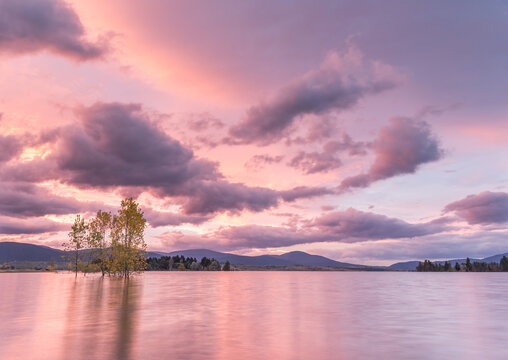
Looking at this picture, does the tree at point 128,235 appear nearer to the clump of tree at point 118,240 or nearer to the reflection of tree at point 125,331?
the clump of tree at point 118,240

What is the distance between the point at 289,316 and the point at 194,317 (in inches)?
341

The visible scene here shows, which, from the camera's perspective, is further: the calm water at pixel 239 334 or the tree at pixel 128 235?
the tree at pixel 128 235

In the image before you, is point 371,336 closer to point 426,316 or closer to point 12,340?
point 426,316

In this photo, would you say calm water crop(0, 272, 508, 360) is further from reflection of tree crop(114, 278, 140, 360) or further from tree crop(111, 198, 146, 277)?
tree crop(111, 198, 146, 277)

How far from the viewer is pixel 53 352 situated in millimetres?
18359

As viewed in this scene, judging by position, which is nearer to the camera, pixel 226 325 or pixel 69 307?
pixel 226 325

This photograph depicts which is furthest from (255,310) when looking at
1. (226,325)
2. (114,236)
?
(114,236)

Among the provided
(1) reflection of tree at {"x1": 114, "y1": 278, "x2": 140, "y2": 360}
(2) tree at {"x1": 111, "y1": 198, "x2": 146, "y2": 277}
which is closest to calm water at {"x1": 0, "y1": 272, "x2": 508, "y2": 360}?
(1) reflection of tree at {"x1": 114, "y1": 278, "x2": 140, "y2": 360}

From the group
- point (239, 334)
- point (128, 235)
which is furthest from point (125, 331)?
point (128, 235)

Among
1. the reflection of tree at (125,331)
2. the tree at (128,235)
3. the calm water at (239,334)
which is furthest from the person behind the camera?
the tree at (128,235)

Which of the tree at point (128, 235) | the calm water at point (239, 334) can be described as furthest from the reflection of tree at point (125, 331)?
the tree at point (128, 235)

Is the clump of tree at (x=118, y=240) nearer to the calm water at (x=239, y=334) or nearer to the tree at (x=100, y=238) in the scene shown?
the tree at (x=100, y=238)

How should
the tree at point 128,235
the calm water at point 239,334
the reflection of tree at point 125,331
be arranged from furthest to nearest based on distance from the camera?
the tree at point 128,235, the calm water at point 239,334, the reflection of tree at point 125,331

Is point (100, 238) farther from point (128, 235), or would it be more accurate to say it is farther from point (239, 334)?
point (239, 334)
